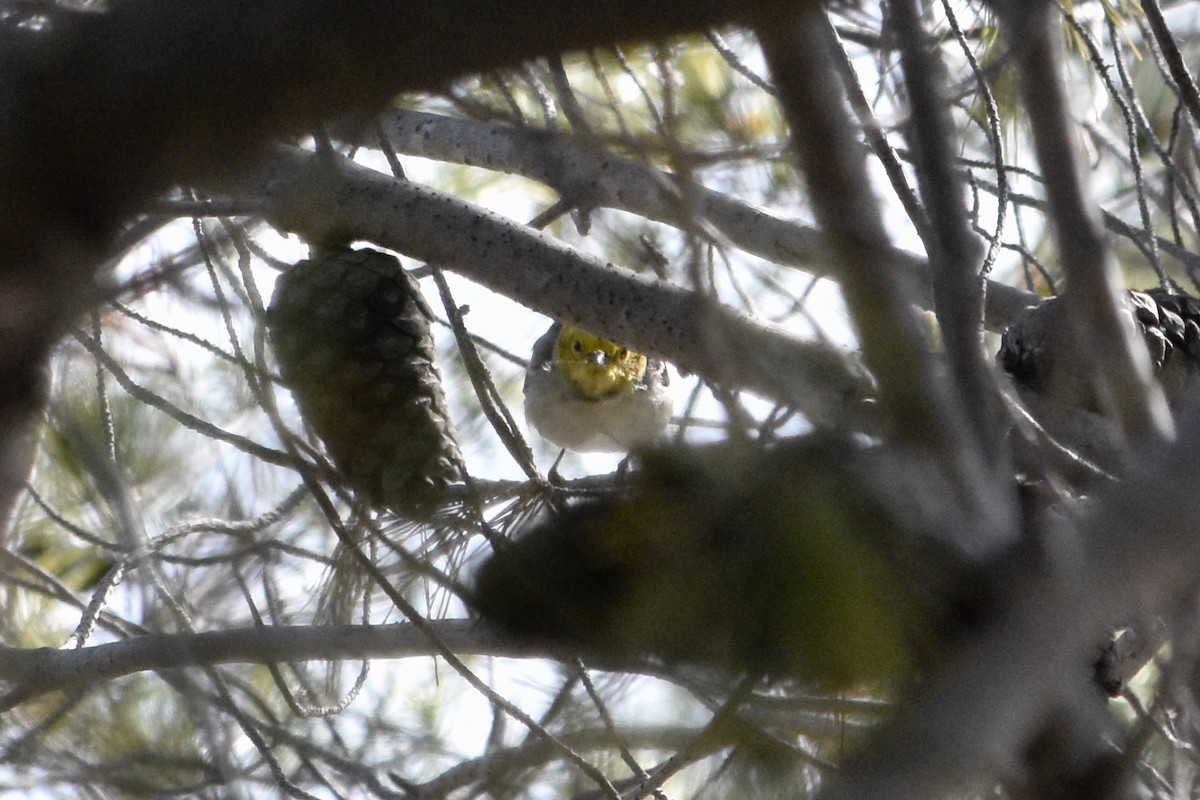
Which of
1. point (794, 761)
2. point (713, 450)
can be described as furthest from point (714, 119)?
point (794, 761)

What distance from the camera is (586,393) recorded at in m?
2.98

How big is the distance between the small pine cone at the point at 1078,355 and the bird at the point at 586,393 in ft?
4.30

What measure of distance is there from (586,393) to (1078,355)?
69.4 inches

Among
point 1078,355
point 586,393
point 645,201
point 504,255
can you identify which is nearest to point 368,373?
point 504,255

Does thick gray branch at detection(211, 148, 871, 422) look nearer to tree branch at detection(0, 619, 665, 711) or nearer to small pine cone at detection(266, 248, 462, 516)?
small pine cone at detection(266, 248, 462, 516)

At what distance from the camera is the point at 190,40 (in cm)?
51

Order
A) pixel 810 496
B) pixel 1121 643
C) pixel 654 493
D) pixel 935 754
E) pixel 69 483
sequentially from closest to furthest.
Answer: pixel 935 754 → pixel 810 496 → pixel 654 493 → pixel 1121 643 → pixel 69 483

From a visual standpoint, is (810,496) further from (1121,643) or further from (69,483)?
(69,483)

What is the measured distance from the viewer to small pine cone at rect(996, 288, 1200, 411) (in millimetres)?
1417

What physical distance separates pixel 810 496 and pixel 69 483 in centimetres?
123

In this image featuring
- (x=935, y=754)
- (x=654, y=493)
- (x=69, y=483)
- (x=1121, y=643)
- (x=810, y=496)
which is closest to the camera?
(x=935, y=754)

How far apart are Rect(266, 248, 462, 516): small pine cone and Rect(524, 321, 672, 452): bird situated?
138cm

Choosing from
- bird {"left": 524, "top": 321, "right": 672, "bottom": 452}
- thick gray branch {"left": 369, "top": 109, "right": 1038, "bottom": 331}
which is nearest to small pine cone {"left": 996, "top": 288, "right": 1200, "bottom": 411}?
thick gray branch {"left": 369, "top": 109, "right": 1038, "bottom": 331}

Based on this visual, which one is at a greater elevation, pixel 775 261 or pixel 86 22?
pixel 775 261
